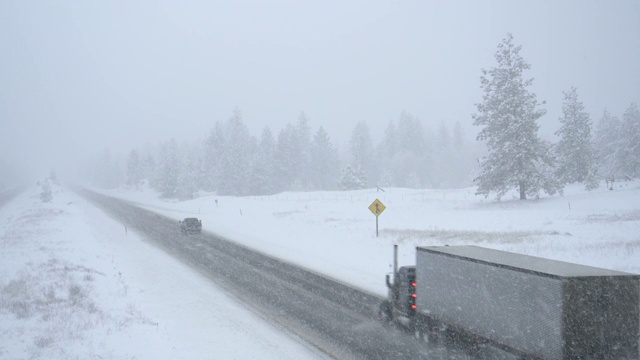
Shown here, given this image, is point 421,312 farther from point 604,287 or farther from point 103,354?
point 103,354

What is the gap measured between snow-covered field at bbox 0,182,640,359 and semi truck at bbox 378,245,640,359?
3.36 metres

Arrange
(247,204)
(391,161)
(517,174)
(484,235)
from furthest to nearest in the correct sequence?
(391,161) < (247,204) < (517,174) < (484,235)

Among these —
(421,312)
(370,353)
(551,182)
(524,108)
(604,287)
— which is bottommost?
(370,353)

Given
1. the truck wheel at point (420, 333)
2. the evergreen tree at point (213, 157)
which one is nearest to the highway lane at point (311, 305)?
the truck wheel at point (420, 333)

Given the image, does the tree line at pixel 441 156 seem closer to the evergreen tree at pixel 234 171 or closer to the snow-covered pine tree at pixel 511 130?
the snow-covered pine tree at pixel 511 130

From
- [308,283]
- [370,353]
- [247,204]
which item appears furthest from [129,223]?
[370,353]

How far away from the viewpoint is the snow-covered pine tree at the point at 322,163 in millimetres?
84688

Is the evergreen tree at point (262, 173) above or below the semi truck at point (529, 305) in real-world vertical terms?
above

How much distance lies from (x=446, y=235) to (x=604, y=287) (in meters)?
17.0

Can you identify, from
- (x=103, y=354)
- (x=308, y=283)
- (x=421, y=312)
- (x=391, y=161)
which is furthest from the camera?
(x=391, y=161)

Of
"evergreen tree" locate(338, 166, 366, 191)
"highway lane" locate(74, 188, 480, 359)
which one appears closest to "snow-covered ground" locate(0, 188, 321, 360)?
"highway lane" locate(74, 188, 480, 359)

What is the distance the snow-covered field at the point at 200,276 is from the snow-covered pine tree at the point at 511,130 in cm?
227

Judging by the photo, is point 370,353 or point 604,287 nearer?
point 604,287

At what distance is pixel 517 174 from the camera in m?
33.5
